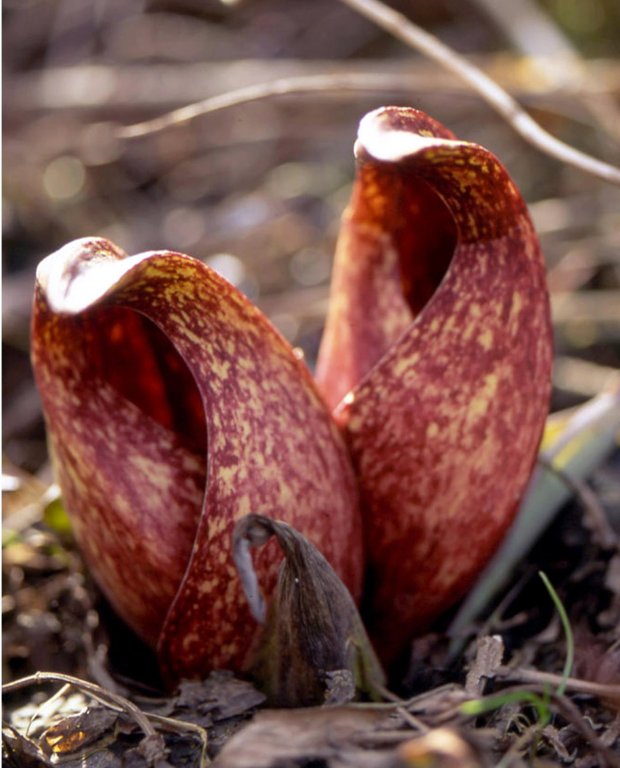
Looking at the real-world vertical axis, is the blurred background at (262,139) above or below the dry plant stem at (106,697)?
above

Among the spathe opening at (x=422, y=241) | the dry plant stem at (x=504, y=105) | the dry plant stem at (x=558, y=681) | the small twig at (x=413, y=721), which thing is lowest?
the dry plant stem at (x=558, y=681)

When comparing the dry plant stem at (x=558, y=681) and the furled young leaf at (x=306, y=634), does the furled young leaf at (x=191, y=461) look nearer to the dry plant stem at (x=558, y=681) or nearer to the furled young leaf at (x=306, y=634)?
the furled young leaf at (x=306, y=634)

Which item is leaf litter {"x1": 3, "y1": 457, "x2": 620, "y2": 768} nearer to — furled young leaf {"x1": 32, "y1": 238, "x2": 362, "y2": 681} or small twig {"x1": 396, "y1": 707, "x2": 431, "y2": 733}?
small twig {"x1": 396, "y1": 707, "x2": 431, "y2": 733}

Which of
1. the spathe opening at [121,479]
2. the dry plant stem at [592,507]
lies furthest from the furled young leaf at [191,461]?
the dry plant stem at [592,507]

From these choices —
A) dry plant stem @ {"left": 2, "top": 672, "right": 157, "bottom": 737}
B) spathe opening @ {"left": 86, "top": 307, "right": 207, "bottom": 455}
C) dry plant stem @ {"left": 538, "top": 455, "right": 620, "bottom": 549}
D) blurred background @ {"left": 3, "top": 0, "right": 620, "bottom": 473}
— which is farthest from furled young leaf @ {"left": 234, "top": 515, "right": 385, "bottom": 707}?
blurred background @ {"left": 3, "top": 0, "right": 620, "bottom": 473}

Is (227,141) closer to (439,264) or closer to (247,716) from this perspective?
→ (439,264)

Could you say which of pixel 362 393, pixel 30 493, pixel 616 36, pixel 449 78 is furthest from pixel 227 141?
pixel 362 393
